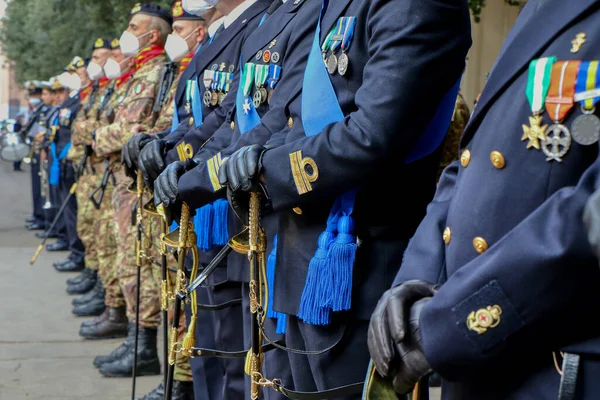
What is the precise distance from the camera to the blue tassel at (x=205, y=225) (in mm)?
3619

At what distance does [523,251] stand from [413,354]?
262 mm

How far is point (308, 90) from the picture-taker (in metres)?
2.51

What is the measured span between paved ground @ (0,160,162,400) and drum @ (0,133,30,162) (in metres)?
4.75

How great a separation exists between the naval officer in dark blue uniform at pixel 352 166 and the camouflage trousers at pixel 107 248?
4.43 meters

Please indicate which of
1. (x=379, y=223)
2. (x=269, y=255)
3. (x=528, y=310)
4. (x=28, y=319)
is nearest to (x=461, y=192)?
(x=528, y=310)

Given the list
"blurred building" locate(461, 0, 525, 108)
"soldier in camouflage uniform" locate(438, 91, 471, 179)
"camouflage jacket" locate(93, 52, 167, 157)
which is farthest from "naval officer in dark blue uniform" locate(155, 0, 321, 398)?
"blurred building" locate(461, 0, 525, 108)

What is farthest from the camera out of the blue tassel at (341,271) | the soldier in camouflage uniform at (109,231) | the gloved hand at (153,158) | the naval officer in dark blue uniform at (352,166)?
the soldier in camouflage uniform at (109,231)

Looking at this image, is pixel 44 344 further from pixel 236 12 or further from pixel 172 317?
pixel 236 12

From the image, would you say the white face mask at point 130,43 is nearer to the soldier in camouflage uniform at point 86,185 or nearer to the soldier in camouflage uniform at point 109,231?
the soldier in camouflage uniform at point 109,231

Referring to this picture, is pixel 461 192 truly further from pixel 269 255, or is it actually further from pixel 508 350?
pixel 269 255

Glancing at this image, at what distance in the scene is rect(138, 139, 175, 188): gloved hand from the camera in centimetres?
395

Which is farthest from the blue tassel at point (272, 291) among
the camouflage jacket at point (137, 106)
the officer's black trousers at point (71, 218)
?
the officer's black trousers at point (71, 218)

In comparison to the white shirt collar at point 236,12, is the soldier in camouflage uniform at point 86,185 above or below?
below

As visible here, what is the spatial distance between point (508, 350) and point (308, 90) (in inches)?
48.6
